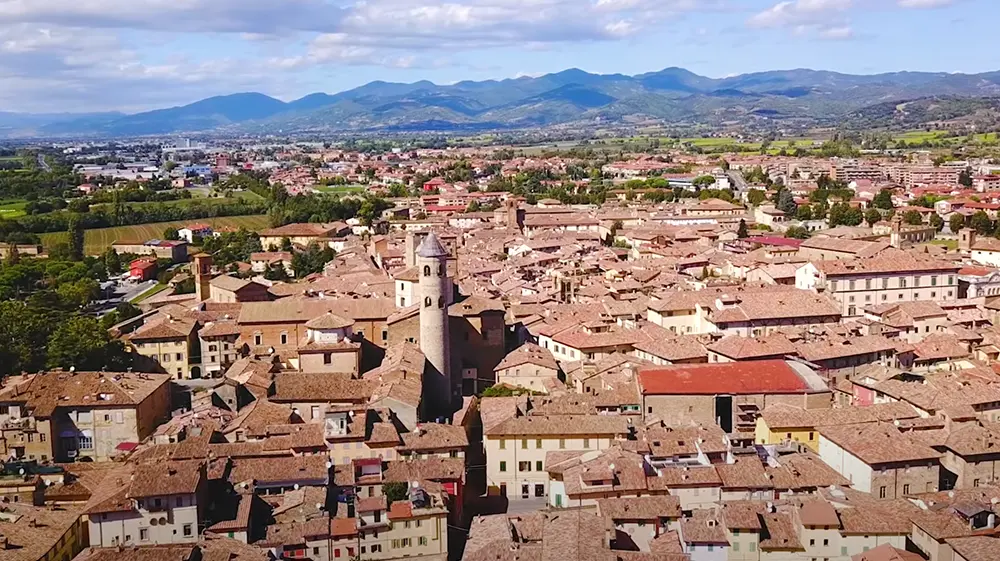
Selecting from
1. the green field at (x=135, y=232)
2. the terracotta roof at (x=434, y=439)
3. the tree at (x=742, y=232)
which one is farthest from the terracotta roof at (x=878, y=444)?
the green field at (x=135, y=232)

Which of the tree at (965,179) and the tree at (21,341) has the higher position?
the tree at (965,179)

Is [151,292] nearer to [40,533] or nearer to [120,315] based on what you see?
[120,315]

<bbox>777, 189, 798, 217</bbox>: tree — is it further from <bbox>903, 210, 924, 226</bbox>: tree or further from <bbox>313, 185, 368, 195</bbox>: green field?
<bbox>313, 185, 368, 195</bbox>: green field

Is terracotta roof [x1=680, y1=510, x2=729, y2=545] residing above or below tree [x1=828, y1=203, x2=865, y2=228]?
below

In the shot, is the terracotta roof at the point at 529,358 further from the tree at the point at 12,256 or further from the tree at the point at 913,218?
the tree at the point at 913,218

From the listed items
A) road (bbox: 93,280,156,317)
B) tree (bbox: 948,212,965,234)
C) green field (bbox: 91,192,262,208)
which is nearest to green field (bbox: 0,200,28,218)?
green field (bbox: 91,192,262,208)

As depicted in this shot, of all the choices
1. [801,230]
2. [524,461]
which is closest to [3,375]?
[524,461]

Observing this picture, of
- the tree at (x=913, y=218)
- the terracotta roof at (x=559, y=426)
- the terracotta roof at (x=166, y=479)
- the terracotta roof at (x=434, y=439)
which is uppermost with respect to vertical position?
the tree at (x=913, y=218)
